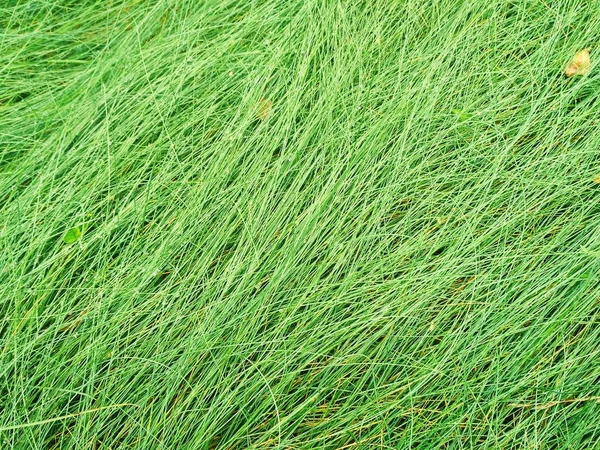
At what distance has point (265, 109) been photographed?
2.04m

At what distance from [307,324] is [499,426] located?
1.93 feet

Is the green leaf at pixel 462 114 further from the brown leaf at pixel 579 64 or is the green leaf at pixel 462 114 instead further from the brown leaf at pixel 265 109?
the brown leaf at pixel 265 109

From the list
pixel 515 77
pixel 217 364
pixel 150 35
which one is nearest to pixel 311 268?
pixel 217 364

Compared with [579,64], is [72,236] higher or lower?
lower

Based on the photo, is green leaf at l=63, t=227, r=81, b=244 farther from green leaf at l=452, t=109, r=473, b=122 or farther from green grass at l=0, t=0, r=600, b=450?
green leaf at l=452, t=109, r=473, b=122

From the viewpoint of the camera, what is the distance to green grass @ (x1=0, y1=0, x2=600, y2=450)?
64.2 inches

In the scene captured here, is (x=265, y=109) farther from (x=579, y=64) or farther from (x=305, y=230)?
(x=579, y=64)

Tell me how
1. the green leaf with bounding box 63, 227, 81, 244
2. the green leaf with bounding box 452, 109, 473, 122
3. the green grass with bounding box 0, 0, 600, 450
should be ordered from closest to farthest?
the green grass with bounding box 0, 0, 600, 450 → the green leaf with bounding box 63, 227, 81, 244 → the green leaf with bounding box 452, 109, 473, 122

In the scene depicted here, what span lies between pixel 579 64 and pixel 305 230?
113 centimetres

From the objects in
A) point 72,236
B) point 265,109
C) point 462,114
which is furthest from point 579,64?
point 72,236

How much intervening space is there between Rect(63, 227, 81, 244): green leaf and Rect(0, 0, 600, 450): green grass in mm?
12

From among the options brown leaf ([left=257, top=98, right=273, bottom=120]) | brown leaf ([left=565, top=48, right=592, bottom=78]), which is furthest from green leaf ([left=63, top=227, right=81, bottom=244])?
brown leaf ([left=565, top=48, right=592, bottom=78])

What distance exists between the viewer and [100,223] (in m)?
1.90

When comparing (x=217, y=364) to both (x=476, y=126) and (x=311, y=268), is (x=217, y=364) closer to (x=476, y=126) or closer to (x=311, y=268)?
(x=311, y=268)
